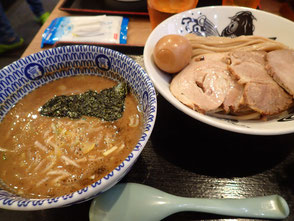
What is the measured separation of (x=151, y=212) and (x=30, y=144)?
0.54 metres

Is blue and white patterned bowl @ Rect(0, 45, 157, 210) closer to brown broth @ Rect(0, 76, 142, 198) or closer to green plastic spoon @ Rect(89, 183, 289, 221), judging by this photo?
brown broth @ Rect(0, 76, 142, 198)

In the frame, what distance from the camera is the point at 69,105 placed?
96cm

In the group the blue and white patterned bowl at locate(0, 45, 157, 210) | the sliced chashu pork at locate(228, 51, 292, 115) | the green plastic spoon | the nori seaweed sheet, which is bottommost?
the green plastic spoon

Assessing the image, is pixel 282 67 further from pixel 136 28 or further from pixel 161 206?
pixel 136 28

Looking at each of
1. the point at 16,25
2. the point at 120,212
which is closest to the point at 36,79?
the point at 120,212

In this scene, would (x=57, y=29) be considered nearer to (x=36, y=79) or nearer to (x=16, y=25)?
(x=36, y=79)

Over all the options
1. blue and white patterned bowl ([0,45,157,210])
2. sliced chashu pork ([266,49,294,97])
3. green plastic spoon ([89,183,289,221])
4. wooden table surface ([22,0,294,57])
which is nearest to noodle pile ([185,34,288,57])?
sliced chashu pork ([266,49,294,97])

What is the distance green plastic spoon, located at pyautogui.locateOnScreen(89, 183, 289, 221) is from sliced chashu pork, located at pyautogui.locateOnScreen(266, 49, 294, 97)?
0.56 metres

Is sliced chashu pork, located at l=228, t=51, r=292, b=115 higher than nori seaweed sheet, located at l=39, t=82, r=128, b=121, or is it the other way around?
nori seaweed sheet, located at l=39, t=82, r=128, b=121

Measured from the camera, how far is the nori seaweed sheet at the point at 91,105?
3.06ft

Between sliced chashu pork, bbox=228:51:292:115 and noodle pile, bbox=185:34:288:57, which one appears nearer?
sliced chashu pork, bbox=228:51:292:115

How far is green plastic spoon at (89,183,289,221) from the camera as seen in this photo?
0.75 meters

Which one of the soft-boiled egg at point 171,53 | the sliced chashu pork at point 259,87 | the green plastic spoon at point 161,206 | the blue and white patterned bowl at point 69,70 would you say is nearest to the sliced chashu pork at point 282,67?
the sliced chashu pork at point 259,87

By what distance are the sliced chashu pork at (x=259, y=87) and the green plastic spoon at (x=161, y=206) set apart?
0.42 m
